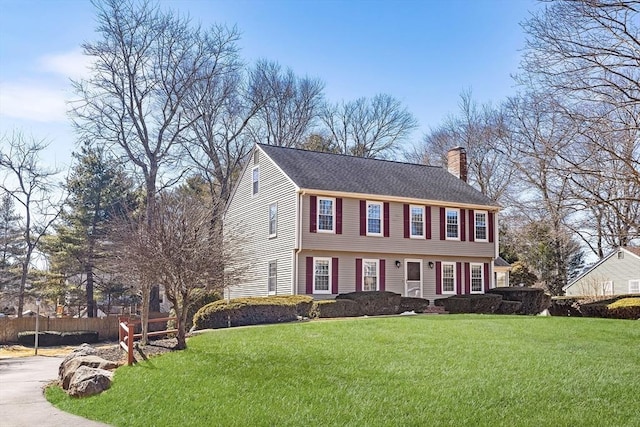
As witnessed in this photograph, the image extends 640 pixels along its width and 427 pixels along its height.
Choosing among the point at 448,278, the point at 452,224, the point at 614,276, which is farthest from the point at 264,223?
the point at 614,276

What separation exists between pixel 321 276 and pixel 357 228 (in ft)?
8.33

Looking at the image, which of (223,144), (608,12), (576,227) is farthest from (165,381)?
(223,144)

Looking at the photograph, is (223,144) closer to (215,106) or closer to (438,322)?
(215,106)

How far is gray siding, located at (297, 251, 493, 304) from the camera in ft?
85.1

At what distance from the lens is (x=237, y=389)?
10367mm

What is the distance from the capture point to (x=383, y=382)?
1026 centimetres

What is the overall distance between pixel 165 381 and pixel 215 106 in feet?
97.9

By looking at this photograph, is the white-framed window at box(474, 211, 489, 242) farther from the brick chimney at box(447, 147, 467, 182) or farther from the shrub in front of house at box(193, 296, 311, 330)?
the shrub in front of house at box(193, 296, 311, 330)

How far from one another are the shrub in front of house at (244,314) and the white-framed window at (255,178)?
9.33 metres

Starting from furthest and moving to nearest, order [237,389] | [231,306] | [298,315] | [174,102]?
[174,102] < [298,315] < [231,306] < [237,389]

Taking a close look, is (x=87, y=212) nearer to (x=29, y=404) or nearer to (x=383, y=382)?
(x=29, y=404)

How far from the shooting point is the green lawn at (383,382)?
8750 millimetres

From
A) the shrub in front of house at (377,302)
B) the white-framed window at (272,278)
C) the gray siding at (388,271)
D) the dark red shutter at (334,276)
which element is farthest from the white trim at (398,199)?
the shrub in front of house at (377,302)

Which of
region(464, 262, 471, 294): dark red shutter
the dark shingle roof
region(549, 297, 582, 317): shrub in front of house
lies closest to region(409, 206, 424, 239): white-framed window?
the dark shingle roof
